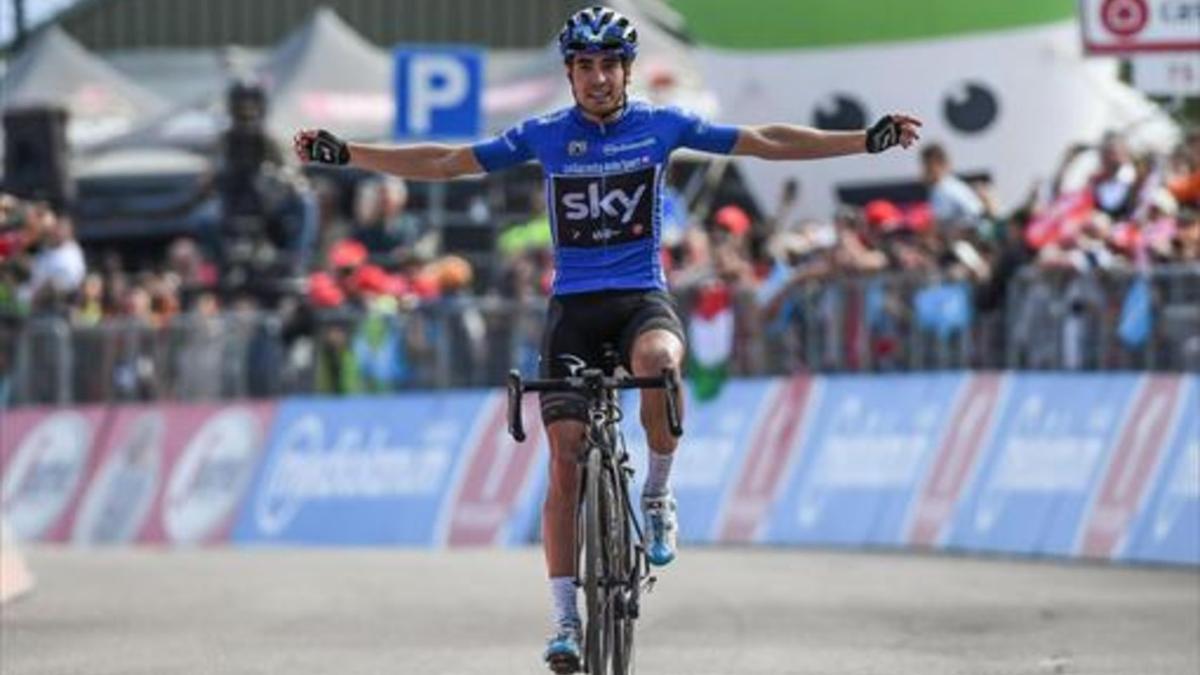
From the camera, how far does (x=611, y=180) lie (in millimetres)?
12414

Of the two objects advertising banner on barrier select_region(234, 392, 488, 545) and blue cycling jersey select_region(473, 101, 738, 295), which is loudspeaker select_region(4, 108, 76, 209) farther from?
blue cycling jersey select_region(473, 101, 738, 295)

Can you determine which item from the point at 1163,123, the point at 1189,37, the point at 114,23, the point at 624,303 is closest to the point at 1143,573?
the point at 1189,37

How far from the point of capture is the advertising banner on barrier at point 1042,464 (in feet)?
67.2

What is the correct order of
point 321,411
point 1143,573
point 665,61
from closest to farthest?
point 1143,573 < point 321,411 < point 665,61

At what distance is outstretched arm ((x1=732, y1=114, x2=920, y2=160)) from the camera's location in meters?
12.4

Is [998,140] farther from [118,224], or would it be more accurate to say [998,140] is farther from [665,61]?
[118,224]

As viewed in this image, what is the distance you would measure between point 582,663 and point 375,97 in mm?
25543

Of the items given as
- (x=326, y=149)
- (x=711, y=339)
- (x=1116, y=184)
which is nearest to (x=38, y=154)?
(x=711, y=339)

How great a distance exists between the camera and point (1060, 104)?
26.3 metres

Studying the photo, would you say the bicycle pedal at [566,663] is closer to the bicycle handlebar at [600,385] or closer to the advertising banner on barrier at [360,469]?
the bicycle handlebar at [600,385]

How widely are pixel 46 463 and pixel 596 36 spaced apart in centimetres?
1519

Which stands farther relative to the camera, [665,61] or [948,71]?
[665,61]

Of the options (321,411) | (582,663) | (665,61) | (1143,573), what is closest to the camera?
(582,663)

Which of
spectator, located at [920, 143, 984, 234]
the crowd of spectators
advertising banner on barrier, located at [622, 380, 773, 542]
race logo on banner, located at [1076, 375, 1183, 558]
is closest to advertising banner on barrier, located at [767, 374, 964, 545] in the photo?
the crowd of spectators
